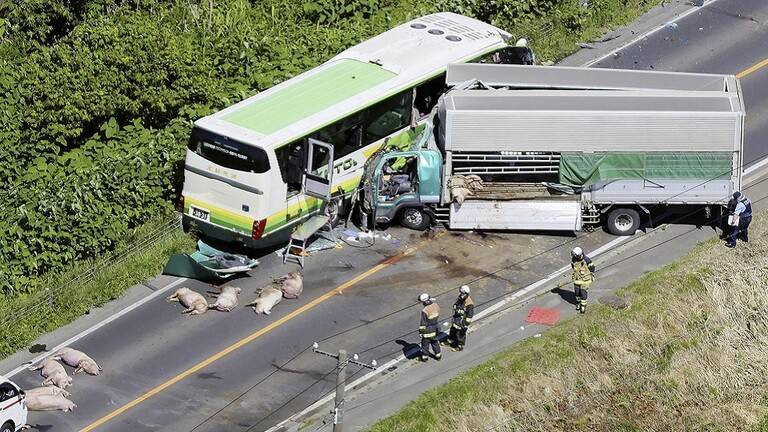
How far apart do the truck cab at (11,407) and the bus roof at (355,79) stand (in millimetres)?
7248

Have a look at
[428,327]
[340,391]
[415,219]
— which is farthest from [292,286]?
[340,391]

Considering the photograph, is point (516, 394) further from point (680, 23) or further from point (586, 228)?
point (680, 23)

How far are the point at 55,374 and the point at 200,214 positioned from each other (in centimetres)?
513

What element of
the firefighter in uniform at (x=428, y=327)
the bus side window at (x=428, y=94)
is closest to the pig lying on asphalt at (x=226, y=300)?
the firefighter in uniform at (x=428, y=327)

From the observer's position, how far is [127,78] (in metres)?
32.5

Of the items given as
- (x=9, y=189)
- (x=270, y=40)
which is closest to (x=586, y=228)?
(x=270, y=40)

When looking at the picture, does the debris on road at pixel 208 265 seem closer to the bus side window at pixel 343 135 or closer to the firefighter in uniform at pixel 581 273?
the bus side window at pixel 343 135

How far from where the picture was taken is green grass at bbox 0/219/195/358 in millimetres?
27219

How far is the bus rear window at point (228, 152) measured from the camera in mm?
27906

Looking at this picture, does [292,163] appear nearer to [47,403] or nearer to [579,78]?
[579,78]

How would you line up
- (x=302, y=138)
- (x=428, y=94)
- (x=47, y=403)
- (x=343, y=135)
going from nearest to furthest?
(x=47, y=403) < (x=302, y=138) < (x=343, y=135) < (x=428, y=94)

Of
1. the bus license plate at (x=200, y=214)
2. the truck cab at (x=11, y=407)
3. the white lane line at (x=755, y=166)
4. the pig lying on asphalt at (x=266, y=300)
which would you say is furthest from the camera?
the white lane line at (x=755, y=166)

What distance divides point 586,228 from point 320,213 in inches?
237

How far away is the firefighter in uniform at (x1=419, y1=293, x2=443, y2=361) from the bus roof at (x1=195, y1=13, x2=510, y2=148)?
16.8 feet
